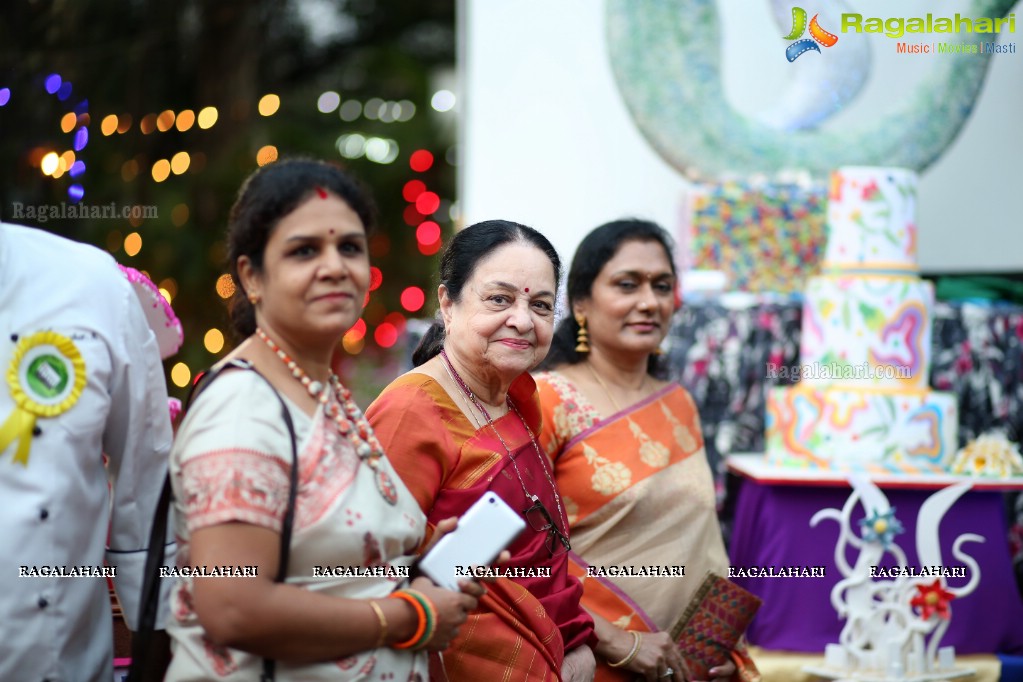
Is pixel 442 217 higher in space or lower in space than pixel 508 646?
higher

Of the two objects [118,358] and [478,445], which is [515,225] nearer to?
[478,445]

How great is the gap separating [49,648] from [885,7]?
4.76 meters

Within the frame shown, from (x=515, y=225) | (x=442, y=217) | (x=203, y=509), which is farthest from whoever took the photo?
(x=442, y=217)

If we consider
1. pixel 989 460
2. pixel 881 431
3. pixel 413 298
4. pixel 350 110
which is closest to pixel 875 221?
pixel 881 431

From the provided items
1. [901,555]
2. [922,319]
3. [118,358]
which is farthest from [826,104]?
[118,358]

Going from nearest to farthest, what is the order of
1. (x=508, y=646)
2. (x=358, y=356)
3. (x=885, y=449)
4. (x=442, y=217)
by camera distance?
(x=508, y=646), (x=885, y=449), (x=358, y=356), (x=442, y=217)

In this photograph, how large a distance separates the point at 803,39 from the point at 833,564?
2.59 metres

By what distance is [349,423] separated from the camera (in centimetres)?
178

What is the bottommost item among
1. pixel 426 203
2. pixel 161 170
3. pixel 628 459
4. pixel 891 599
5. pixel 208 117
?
pixel 891 599

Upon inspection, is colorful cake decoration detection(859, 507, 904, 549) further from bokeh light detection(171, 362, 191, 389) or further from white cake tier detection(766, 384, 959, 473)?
bokeh light detection(171, 362, 191, 389)

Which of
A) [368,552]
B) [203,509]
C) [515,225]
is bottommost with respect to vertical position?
[368,552]

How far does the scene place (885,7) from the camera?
5246 mm

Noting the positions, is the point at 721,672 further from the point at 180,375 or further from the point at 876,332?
the point at 180,375

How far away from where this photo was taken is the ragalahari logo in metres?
5.09
